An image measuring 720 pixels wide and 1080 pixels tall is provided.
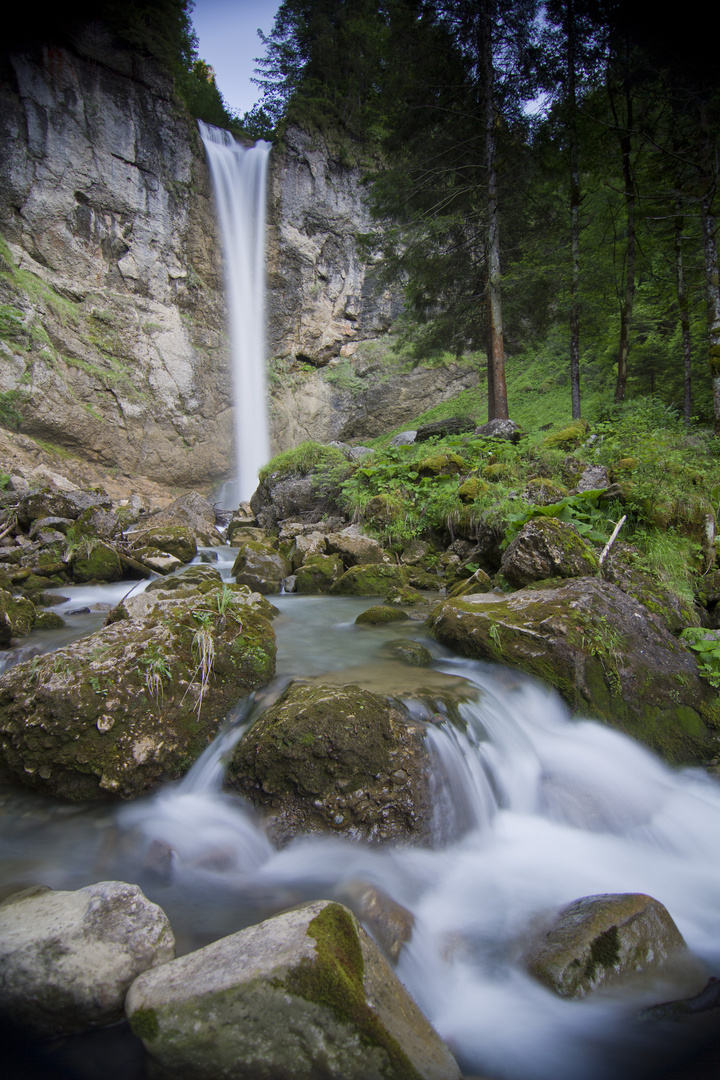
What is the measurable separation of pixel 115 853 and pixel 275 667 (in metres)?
1.83

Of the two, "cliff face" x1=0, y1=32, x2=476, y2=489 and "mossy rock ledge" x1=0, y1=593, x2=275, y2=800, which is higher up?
"cliff face" x1=0, y1=32, x2=476, y2=489

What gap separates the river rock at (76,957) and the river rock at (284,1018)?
0.14 meters

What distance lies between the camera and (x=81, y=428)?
60.5 ft

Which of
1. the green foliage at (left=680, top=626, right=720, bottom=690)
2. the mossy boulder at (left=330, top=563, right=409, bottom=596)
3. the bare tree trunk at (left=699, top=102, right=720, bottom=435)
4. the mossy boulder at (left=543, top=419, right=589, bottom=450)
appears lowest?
the mossy boulder at (left=330, top=563, right=409, bottom=596)

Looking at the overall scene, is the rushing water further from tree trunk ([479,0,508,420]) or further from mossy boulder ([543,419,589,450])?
tree trunk ([479,0,508,420])

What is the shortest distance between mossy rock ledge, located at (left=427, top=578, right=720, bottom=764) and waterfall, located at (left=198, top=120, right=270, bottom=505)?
1974 centimetres

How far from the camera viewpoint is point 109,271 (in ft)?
64.8

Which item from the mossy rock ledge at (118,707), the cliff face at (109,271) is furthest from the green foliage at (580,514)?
the cliff face at (109,271)

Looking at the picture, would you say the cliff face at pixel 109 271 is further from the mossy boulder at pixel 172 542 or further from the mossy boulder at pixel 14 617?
the mossy boulder at pixel 14 617

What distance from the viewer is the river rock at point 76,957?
6.02 ft

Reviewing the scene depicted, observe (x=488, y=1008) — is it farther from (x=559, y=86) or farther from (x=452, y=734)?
(x=559, y=86)

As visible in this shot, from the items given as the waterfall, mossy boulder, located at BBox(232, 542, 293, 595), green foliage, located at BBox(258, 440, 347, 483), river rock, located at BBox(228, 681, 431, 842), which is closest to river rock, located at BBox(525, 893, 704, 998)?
river rock, located at BBox(228, 681, 431, 842)

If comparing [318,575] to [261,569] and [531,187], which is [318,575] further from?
[531,187]

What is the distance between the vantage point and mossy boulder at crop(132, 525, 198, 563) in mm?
10094
